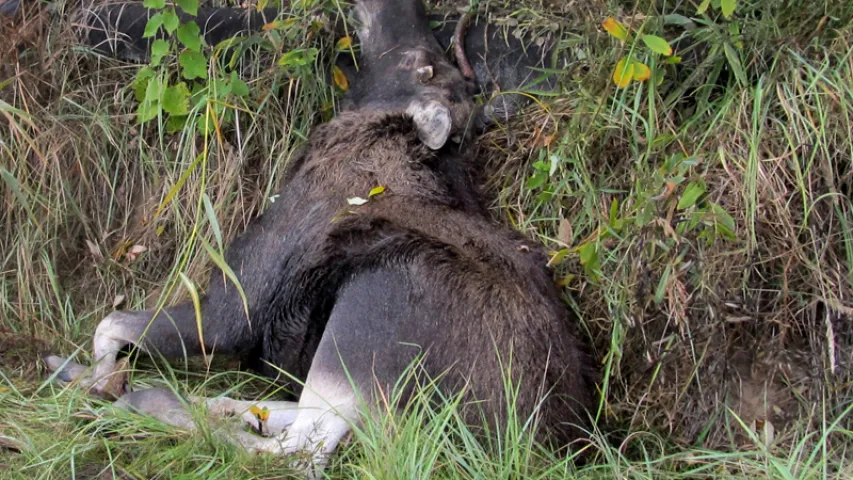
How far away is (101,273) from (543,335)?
1.83 meters

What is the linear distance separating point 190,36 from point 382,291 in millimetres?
1325

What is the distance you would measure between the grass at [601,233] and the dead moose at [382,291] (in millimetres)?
124

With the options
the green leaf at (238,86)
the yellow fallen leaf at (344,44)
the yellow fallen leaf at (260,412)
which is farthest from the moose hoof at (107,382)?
the yellow fallen leaf at (344,44)

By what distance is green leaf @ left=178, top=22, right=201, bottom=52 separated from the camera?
3.53 metres

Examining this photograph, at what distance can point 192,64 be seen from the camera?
11.7 ft

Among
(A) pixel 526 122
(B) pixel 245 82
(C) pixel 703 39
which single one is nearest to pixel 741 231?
(C) pixel 703 39

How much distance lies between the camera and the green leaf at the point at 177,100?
11.9 feet

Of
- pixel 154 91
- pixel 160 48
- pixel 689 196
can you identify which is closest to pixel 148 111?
pixel 154 91

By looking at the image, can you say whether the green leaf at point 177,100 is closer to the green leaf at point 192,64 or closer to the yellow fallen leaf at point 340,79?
the green leaf at point 192,64

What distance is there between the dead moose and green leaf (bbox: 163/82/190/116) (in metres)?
0.50

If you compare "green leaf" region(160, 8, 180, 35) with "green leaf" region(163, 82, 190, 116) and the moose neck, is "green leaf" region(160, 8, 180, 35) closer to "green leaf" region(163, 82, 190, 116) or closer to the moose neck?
"green leaf" region(163, 82, 190, 116)

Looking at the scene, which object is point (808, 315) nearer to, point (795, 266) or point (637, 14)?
point (795, 266)

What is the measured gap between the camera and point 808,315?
3033 mm

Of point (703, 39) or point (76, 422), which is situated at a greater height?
point (703, 39)
